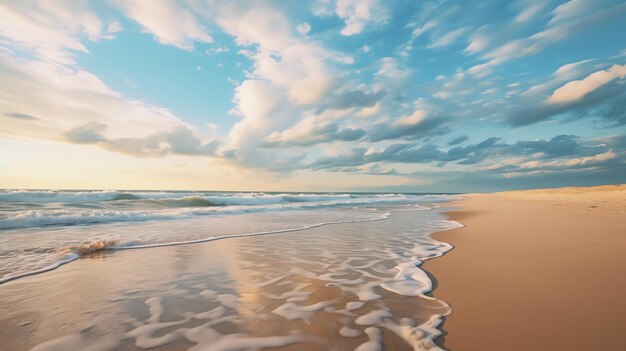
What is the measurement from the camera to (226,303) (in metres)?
3.21

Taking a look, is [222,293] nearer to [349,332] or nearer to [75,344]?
[75,344]

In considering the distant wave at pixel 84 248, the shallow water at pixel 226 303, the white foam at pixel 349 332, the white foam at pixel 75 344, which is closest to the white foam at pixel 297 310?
the shallow water at pixel 226 303

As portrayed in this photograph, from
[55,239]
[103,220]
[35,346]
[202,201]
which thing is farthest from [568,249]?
[202,201]

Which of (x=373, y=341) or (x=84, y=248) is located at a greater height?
(x=84, y=248)

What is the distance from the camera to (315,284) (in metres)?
3.85

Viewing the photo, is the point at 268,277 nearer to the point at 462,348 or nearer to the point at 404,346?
the point at 404,346

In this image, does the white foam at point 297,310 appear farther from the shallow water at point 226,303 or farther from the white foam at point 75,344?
the white foam at point 75,344

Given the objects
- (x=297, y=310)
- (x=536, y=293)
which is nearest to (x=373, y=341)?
(x=297, y=310)

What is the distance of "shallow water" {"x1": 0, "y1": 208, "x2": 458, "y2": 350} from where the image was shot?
94.9 inches

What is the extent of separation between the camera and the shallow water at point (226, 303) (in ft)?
7.91

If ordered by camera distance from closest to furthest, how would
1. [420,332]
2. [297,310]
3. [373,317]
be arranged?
1. [420,332]
2. [373,317]
3. [297,310]

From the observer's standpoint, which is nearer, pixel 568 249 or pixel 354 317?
pixel 354 317

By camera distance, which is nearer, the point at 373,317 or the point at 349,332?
the point at 349,332

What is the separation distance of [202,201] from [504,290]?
82.8 feet
